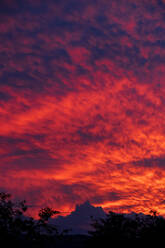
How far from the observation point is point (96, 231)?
39.1m

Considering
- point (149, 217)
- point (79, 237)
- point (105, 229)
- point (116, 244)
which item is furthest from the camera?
point (79, 237)

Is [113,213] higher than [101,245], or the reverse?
[113,213]

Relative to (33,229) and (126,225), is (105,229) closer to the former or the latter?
(126,225)

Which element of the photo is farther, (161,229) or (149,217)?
(149,217)

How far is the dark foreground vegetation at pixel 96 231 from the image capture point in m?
29.4

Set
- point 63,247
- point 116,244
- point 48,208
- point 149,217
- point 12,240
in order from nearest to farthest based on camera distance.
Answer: point 12,240 < point 48,208 < point 116,244 < point 149,217 < point 63,247

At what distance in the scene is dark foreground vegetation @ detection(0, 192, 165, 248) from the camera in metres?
29.4

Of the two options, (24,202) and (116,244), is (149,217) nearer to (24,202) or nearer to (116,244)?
(116,244)

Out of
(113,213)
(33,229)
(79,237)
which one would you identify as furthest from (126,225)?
(79,237)

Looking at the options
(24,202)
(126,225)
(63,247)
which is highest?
(24,202)

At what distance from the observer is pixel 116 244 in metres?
36.2

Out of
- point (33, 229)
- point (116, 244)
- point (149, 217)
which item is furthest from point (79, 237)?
point (33, 229)

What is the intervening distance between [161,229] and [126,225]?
4.49 m

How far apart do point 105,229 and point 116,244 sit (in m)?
2.97
